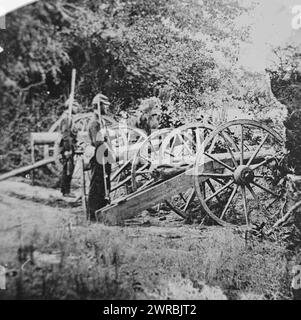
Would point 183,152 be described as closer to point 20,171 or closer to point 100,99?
point 100,99

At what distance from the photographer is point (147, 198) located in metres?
3.69

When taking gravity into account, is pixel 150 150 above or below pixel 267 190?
above

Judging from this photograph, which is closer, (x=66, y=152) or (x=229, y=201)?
(x=66, y=152)

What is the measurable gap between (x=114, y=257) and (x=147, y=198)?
507mm

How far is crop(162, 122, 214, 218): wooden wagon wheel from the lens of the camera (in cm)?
377

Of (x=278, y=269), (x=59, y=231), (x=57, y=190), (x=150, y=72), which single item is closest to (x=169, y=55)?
(x=150, y=72)

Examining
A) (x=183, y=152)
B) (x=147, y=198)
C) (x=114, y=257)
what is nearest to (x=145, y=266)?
(x=114, y=257)

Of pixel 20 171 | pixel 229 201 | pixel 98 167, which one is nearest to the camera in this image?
pixel 20 171

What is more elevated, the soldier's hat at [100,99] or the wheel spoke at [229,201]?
the soldier's hat at [100,99]

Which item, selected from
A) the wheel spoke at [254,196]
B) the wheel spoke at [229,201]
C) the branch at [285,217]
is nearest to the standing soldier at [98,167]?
the wheel spoke at [229,201]

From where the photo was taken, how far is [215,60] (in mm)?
3984

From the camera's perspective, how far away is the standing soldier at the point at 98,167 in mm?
3613

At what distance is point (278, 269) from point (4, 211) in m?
2.19

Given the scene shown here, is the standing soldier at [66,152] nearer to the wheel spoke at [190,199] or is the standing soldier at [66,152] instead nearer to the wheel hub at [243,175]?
the wheel spoke at [190,199]
